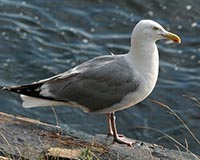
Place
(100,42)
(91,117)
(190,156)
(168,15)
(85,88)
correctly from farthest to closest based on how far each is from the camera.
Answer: (168,15), (100,42), (91,117), (85,88), (190,156)

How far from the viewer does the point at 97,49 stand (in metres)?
11.5

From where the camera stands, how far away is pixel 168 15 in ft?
41.2

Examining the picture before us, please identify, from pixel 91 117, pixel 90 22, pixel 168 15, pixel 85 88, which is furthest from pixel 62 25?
pixel 85 88

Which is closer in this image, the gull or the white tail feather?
the gull

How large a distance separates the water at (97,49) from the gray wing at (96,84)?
307 cm

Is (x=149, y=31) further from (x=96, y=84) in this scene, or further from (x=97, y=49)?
(x=97, y=49)

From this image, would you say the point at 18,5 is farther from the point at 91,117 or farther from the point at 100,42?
the point at 91,117

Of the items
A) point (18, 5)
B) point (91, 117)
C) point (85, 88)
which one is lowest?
point (91, 117)

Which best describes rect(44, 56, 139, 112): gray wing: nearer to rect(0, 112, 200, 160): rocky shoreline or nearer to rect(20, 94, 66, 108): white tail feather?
rect(20, 94, 66, 108): white tail feather

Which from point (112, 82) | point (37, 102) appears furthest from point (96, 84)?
point (37, 102)

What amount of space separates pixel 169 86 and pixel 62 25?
8.46 ft

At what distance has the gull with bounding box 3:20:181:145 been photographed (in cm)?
604

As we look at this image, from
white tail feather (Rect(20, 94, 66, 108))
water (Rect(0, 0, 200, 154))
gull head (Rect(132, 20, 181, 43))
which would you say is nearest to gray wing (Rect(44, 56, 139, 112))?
white tail feather (Rect(20, 94, 66, 108))

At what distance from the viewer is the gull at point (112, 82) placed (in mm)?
6039
